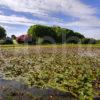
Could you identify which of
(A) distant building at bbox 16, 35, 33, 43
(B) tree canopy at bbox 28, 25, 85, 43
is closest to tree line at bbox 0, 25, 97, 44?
(B) tree canopy at bbox 28, 25, 85, 43

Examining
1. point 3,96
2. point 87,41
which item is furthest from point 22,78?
point 87,41

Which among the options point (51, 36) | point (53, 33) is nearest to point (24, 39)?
point (53, 33)

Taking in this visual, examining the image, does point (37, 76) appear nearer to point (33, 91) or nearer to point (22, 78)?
point (22, 78)

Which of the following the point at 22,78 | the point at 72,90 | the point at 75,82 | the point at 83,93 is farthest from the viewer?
the point at 22,78

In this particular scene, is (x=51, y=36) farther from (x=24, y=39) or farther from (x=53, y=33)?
(x=24, y=39)

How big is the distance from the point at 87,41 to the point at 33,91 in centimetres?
3690

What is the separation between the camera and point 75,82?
988 cm

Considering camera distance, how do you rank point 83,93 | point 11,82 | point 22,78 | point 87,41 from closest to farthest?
point 83,93, point 11,82, point 22,78, point 87,41

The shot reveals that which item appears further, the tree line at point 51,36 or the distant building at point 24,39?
the tree line at point 51,36

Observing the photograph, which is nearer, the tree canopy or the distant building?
the distant building

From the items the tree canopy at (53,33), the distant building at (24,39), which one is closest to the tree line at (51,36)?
the tree canopy at (53,33)

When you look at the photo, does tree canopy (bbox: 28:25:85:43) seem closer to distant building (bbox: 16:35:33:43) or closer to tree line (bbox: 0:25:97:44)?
tree line (bbox: 0:25:97:44)

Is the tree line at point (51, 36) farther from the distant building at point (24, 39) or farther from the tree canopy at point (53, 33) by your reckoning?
the distant building at point (24, 39)

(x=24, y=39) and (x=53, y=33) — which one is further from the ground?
(x=53, y=33)
